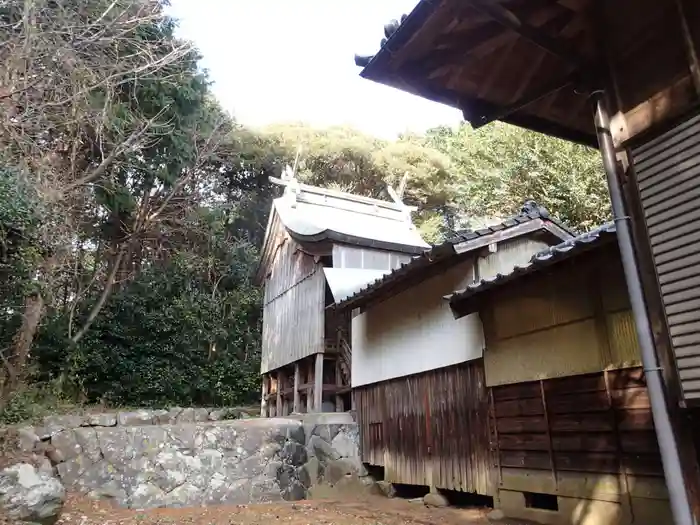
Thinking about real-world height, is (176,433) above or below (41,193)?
below

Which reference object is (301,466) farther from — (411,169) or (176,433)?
(411,169)

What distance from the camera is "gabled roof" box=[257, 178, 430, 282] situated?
46.3 ft

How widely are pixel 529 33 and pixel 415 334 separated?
7.18 m

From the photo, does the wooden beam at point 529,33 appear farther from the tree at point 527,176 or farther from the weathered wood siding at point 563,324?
the tree at point 527,176

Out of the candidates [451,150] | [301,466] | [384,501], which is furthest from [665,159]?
[451,150]

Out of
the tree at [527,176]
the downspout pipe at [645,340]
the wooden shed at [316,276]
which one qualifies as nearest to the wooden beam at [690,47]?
the downspout pipe at [645,340]

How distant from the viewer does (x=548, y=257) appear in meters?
6.16

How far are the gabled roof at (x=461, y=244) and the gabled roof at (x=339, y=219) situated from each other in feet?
10.4

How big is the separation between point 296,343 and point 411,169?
626 inches

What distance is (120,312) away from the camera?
667 inches

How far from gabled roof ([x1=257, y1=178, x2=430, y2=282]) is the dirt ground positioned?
21.8 feet

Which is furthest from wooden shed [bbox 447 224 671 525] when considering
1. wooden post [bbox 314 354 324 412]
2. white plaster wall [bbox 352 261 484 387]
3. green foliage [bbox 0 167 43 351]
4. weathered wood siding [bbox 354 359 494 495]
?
green foliage [bbox 0 167 43 351]

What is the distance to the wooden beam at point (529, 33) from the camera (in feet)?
11.5

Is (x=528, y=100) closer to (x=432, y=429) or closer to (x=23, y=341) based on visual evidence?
(x=432, y=429)
